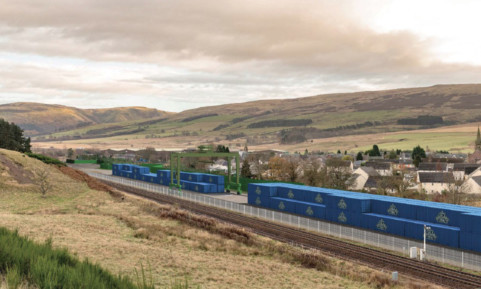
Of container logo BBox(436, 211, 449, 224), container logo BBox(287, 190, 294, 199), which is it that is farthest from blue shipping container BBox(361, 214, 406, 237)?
container logo BBox(287, 190, 294, 199)

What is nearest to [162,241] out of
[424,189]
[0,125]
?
[424,189]

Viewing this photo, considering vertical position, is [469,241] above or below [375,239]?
above

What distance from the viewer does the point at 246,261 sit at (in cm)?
3172

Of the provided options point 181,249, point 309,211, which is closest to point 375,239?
point 309,211

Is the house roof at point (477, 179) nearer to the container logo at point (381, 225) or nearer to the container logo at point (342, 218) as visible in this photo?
the container logo at point (342, 218)

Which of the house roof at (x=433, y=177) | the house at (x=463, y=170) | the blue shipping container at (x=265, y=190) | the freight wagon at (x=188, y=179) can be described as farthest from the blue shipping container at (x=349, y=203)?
the house at (x=463, y=170)

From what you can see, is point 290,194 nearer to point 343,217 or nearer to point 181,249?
point 343,217

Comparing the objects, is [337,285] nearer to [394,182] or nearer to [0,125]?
[394,182]

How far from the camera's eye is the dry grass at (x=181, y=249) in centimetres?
2658

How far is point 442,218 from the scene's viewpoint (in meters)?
40.7

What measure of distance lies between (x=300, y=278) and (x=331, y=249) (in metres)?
11.2

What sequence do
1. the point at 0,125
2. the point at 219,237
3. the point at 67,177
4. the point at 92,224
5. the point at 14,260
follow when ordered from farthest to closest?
the point at 0,125, the point at 67,177, the point at 92,224, the point at 219,237, the point at 14,260

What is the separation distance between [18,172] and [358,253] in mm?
63111

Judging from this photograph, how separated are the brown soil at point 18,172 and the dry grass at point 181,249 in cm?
1679
